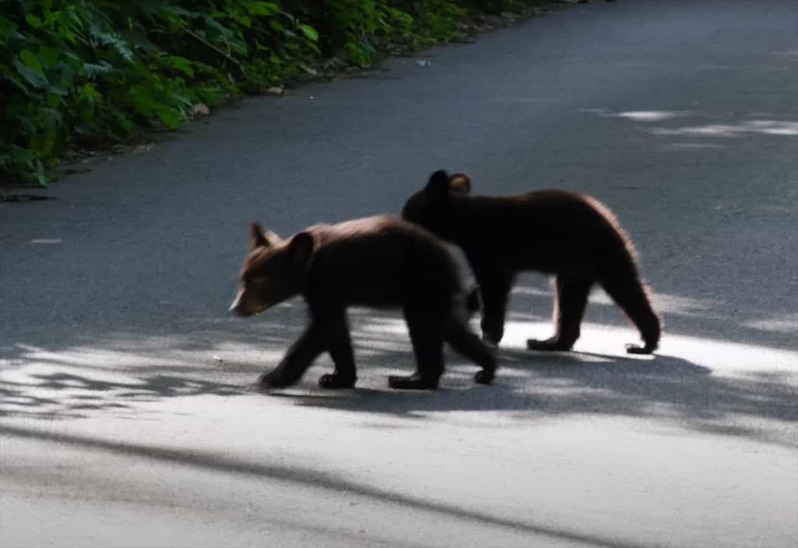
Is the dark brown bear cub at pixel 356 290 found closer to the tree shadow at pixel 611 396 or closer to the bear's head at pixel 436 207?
the tree shadow at pixel 611 396

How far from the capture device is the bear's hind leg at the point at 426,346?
7.35 m

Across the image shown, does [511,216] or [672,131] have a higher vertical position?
[511,216]

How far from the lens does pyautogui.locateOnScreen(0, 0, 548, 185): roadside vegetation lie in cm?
1320

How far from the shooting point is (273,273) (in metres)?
7.41

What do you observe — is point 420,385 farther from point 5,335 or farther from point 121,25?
point 121,25

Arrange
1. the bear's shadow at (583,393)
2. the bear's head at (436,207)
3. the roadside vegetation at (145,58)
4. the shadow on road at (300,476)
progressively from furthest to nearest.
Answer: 1. the roadside vegetation at (145,58)
2. the bear's head at (436,207)
3. the bear's shadow at (583,393)
4. the shadow on road at (300,476)

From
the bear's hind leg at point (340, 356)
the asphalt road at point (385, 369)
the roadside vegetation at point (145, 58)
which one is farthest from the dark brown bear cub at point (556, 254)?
the roadside vegetation at point (145, 58)

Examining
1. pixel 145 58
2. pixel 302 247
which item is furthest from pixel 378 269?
→ pixel 145 58

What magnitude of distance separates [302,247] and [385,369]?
31.6 inches

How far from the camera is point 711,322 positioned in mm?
8719

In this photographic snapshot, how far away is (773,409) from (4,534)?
9.76ft

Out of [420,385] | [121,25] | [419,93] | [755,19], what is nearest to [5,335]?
[420,385]

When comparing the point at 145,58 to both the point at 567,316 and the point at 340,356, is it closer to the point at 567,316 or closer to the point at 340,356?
the point at 567,316

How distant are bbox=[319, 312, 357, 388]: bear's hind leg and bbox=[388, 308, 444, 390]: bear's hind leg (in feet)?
0.73
